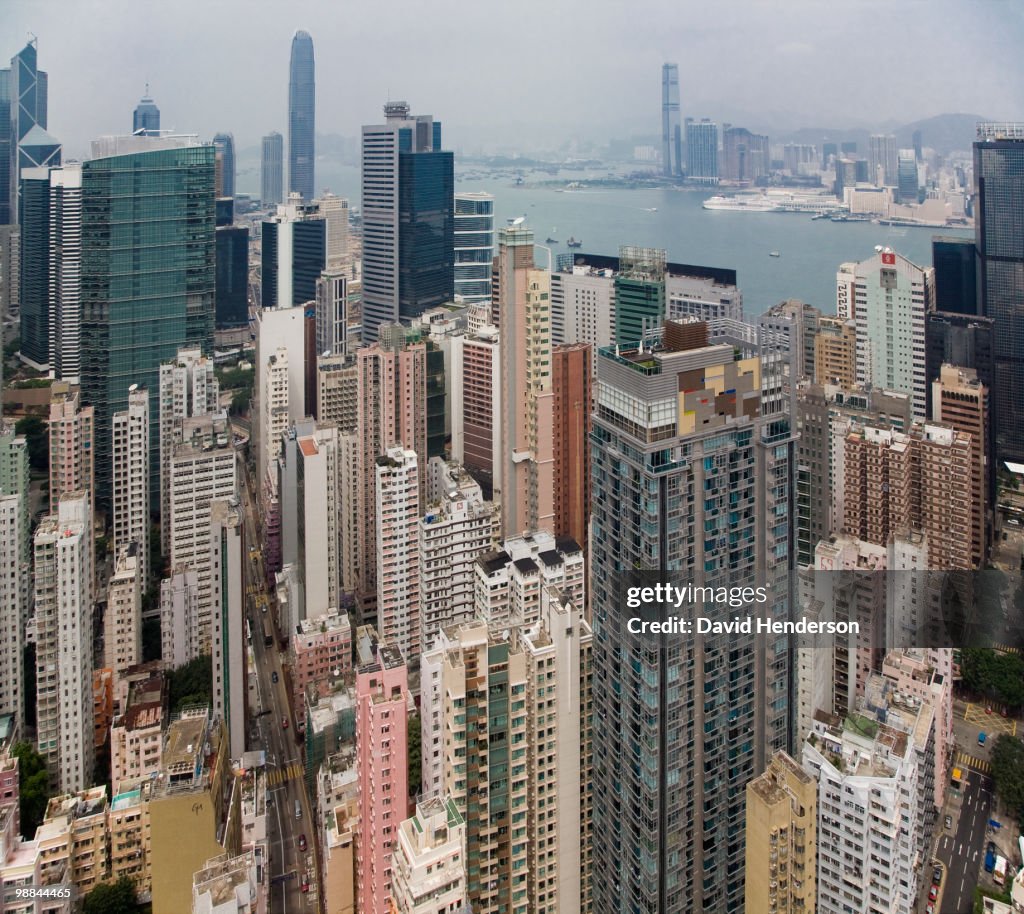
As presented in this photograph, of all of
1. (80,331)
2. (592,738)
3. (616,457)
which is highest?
(80,331)

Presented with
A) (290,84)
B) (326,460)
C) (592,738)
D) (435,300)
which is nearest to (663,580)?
(592,738)

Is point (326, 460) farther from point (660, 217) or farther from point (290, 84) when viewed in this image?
point (290, 84)

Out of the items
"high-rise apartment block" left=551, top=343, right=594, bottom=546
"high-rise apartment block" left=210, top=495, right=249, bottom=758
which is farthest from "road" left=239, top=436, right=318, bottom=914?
"high-rise apartment block" left=551, top=343, right=594, bottom=546

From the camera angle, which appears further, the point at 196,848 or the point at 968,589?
the point at 968,589

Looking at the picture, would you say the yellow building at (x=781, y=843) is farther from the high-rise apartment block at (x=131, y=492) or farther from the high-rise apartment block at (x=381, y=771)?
the high-rise apartment block at (x=131, y=492)

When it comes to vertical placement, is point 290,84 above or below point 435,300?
above

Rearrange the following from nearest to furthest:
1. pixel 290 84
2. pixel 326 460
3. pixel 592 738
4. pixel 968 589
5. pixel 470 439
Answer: pixel 592 738
pixel 968 589
pixel 326 460
pixel 470 439
pixel 290 84

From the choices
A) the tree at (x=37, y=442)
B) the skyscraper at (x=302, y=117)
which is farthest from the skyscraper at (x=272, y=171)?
the tree at (x=37, y=442)

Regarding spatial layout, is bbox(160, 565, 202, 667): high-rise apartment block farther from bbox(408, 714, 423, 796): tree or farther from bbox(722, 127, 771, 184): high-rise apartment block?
bbox(722, 127, 771, 184): high-rise apartment block
